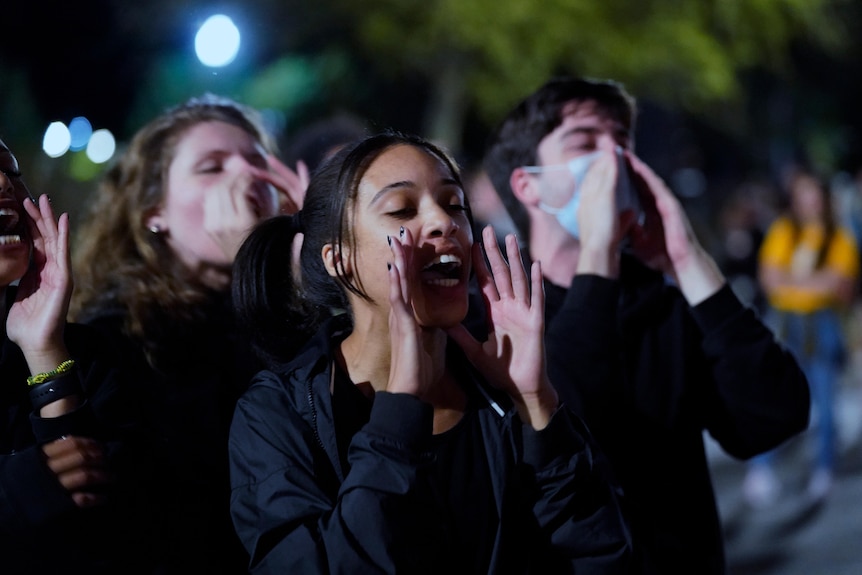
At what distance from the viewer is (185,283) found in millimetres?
2582

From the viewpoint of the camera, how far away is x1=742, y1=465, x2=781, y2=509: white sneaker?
664 cm

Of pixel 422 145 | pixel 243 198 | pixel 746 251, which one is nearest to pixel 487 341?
pixel 422 145

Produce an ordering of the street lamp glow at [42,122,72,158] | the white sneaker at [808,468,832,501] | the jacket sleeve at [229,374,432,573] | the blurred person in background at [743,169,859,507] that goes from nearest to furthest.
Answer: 1. the jacket sleeve at [229,374,432,573]
2. the street lamp glow at [42,122,72,158]
3. the white sneaker at [808,468,832,501]
4. the blurred person in background at [743,169,859,507]

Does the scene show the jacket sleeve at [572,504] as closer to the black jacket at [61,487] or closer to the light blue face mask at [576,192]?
the black jacket at [61,487]

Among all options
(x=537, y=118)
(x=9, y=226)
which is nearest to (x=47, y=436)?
(x=9, y=226)

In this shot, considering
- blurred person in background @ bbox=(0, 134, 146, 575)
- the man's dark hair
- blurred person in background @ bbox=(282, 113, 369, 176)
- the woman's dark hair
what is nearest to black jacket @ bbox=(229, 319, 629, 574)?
the woman's dark hair

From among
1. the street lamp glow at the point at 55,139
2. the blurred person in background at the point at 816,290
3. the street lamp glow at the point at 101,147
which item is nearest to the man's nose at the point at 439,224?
the street lamp glow at the point at 55,139

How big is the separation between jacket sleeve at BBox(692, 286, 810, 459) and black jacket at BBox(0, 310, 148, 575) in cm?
142

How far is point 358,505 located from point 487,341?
0.44 metres

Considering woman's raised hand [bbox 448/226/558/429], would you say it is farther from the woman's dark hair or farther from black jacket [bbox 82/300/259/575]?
black jacket [bbox 82/300/259/575]

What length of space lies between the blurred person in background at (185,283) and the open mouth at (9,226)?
0.43 m

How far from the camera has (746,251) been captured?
30.6ft

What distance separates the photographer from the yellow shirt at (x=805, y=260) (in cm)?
→ 736

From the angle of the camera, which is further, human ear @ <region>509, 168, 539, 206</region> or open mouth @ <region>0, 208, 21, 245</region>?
human ear @ <region>509, 168, 539, 206</region>
